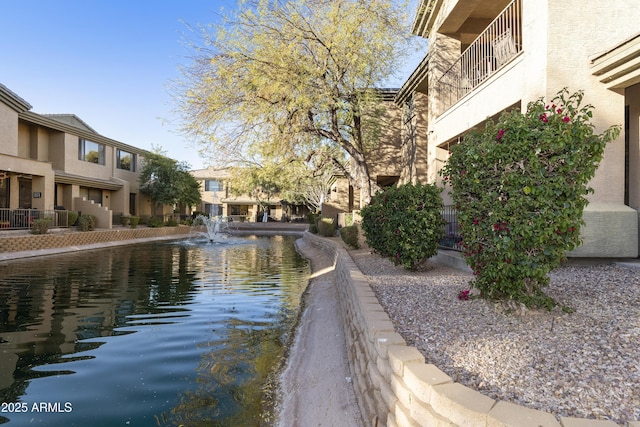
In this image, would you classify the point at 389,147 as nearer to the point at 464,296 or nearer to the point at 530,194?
the point at 464,296

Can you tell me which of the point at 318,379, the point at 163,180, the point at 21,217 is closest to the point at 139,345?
the point at 318,379

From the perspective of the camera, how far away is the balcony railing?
30.7 feet

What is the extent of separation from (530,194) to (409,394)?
250cm

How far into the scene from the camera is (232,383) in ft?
15.4

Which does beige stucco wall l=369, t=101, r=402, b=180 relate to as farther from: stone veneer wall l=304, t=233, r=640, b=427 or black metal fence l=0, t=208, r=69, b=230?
stone veneer wall l=304, t=233, r=640, b=427

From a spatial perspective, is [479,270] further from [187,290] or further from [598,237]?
[187,290]

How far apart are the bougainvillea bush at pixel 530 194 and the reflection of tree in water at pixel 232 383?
3.05 metres

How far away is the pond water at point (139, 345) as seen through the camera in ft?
13.3

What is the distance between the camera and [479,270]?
14.8 feet

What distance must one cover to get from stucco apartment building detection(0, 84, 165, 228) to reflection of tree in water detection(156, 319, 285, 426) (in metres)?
19.2

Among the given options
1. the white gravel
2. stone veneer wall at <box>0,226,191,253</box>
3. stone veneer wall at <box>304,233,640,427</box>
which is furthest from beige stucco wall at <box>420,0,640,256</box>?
stone veneer wall at <box>0,226,191,253</box>

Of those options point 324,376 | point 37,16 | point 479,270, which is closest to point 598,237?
point 479,270

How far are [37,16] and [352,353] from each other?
20.0 metres

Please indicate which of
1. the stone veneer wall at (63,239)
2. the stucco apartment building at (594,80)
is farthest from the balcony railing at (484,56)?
the stone veneer wall at (63,239)
